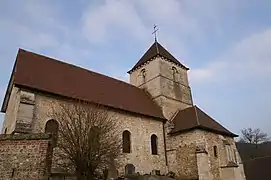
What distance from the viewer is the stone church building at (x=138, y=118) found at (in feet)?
50.9

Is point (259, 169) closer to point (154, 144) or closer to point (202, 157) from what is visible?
point (202, 157)

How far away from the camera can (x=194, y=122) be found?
2000cm

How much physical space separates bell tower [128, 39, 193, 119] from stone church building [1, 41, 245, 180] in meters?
0.14

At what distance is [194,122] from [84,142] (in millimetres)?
11131

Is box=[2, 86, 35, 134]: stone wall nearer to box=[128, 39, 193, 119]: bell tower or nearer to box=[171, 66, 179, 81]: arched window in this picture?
box=[128, 39, 193, 119]: bell tower

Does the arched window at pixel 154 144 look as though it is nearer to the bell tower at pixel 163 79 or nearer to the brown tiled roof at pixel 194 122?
the brown tiled roof at pixel 194 122

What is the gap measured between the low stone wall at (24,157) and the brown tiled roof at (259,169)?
27.2 metres

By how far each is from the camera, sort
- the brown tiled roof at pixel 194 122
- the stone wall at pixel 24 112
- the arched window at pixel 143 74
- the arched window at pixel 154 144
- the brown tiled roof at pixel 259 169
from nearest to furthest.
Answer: the stone wall at pixel 24 112 → the brown tiled roof at pixel 194 122 → the arched window at pixel 154 144 → the arched window at pixel 143 74 → the brown tiled roof at pixel 259 169

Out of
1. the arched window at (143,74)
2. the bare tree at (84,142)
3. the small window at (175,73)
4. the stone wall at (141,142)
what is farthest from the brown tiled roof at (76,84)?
the small window at (175,73)

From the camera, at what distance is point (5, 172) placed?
7.16m

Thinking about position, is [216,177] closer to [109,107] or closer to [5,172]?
[109,107]

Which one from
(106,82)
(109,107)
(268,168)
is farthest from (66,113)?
(268,168)

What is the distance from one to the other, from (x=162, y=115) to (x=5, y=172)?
16131 millimetres

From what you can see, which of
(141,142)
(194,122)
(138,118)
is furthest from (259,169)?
(138,118)
